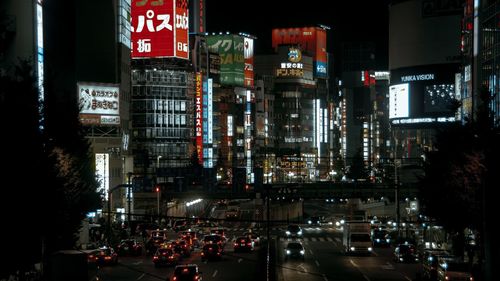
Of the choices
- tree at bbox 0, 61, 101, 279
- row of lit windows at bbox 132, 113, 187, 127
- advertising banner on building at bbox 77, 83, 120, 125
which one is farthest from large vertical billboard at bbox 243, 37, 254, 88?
tree at bbox 0, 61, 101, 279

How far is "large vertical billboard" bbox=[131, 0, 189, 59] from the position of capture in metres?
124

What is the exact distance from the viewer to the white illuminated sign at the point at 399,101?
110m

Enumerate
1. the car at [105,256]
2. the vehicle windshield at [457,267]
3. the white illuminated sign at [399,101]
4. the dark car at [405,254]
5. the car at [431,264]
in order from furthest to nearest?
the white illuminated sign at [399,101], the dark car at [405,254], the car at [105,256], the car at [431,264], the vehicle windshield at [457,267]

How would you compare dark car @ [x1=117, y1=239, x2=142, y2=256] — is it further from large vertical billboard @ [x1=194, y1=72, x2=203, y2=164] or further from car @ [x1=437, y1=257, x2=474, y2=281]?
large vertical billboard @ [x1=194, y1=72, x2=203, y2=164]

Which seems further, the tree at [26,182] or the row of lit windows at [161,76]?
the row of lit windows at [161,76]

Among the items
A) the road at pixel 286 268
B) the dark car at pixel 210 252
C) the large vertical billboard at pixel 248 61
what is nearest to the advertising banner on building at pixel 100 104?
the road at pixel 286 268

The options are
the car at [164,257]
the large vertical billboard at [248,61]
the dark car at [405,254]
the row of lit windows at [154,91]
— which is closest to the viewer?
the car at [164,257]

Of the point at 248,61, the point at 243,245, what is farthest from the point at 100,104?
the point at 248,61

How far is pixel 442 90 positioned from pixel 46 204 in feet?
260

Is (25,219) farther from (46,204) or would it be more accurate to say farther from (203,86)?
(203,86)

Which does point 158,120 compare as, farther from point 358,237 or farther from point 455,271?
point 455,271

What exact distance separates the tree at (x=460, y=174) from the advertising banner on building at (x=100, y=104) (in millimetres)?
36166

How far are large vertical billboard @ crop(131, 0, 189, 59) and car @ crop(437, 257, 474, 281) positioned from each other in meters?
86.7

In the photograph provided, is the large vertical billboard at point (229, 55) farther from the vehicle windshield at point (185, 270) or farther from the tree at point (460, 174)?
the vehicle windshield at point (185, 270)
